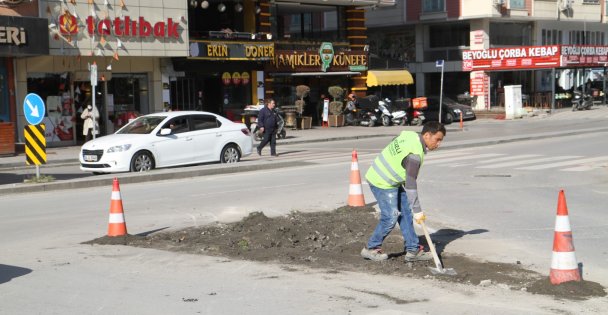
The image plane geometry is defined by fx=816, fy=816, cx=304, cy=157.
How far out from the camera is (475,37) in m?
56.2

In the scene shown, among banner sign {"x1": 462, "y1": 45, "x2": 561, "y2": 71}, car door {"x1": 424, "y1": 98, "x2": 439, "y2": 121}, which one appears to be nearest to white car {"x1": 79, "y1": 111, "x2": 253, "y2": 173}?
car door {"x1": 424, "y1": 98, "x2": 439, "y2": 121}

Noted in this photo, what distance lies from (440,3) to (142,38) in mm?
29993

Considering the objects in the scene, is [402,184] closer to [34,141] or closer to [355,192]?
[355,192]

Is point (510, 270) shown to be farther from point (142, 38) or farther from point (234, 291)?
point (142, 38)

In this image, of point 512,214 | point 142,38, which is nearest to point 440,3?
point 142,38

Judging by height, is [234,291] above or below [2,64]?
below

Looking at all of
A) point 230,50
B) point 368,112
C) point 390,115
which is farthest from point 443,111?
point 230,50

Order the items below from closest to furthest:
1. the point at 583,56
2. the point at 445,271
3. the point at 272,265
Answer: the point at 445,271 < the point at 272,265 < the point at 583,56

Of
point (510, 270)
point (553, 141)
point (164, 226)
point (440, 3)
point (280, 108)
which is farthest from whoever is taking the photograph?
point (440, 3)

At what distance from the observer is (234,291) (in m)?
7.55

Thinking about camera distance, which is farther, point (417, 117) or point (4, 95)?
point (417, 117)

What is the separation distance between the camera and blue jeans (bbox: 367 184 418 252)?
8.69 metres

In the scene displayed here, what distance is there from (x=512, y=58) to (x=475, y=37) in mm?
7167

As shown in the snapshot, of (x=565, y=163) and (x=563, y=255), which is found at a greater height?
(x=563, y=255)
